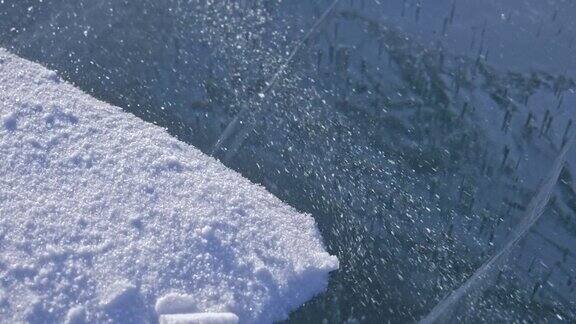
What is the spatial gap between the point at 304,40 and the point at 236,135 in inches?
24.6

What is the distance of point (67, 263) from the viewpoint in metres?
2.23

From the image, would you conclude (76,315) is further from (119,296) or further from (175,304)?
(175,304)

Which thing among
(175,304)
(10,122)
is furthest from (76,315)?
(10,122)

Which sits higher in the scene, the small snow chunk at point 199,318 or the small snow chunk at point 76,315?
the small snow chunk at point 199,318

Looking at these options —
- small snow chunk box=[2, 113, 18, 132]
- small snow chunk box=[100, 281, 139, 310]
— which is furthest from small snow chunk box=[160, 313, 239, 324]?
small snow chunk box=[2, 113, 18, 132]

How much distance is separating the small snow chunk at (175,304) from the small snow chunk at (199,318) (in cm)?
3

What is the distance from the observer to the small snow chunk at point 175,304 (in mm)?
2135

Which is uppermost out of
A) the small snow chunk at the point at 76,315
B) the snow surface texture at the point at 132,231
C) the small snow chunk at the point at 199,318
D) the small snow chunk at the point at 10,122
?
the small snow chunk at the point at 10,122

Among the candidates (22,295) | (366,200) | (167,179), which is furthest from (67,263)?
(366,200)

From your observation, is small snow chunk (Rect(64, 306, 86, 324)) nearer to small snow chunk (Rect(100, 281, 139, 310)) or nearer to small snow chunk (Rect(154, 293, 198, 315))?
small snow chunk (Rect(100, 281, 139, 310))

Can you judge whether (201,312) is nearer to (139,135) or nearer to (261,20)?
(139,135)

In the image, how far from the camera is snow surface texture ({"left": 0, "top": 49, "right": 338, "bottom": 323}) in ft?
7.11

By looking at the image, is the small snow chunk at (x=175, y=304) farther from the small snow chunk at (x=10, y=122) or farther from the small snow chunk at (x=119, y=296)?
the small snow chunk at (x=10, y=122)

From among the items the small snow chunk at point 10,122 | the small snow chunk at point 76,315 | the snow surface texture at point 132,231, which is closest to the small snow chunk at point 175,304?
the snow surface texture at point 132,231
